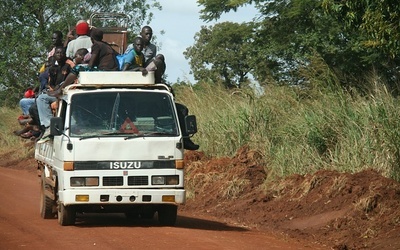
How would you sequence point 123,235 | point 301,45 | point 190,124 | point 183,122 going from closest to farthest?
point 123,235
point 190,124
point 183,122
point 301,45

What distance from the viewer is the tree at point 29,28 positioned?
121 ft

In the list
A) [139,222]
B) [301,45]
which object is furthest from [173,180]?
[301,45]

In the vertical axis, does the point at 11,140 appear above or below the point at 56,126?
below

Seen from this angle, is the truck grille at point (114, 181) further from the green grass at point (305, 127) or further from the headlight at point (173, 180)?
the green grass at point (305, 127)

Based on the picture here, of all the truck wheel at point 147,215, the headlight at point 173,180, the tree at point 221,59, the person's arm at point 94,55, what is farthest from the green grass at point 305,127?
the tree at point 221,59

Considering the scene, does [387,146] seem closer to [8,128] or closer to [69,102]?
[69,102]

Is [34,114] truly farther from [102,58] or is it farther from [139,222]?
[139,222]

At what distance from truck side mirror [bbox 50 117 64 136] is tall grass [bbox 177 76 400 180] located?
544cm

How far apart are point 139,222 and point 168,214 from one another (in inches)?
36.8

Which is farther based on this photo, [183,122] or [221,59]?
[221,59]

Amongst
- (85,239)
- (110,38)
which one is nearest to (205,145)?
(110,38)

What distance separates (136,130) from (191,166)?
764 centimetres

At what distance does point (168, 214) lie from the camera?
14.9m

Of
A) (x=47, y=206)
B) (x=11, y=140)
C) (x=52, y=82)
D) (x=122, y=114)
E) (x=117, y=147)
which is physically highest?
(x=52, y=82)
